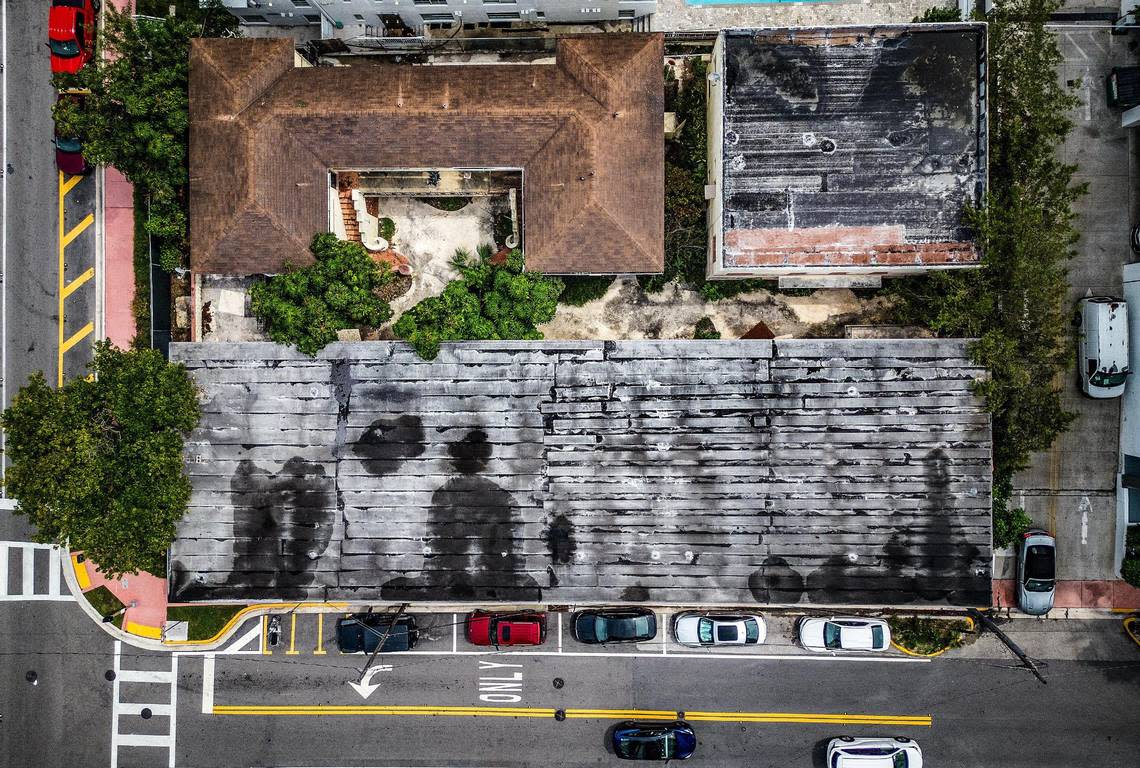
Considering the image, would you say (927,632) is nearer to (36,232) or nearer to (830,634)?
(830,634)

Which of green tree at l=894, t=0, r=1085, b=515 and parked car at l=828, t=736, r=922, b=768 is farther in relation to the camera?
parked car at l=828, t=736, r=922, b=768

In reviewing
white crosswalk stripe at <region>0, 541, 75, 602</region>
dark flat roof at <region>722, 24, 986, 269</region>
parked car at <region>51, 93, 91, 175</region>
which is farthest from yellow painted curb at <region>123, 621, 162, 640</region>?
dark flat roof at <region>722, 24, 986, 269</region>

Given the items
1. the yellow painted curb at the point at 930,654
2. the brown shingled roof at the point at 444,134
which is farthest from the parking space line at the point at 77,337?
the yellow painted curb at the point at 930,654

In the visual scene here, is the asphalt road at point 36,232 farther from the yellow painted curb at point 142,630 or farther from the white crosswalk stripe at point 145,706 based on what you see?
the white crosswalk stripe at point 145,706

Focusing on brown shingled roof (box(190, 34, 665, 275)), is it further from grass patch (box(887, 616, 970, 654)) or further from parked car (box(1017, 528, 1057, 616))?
parked car (box(1017, 528, 1057, 616))

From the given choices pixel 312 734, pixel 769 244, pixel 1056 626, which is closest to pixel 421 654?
pixel 312 734
